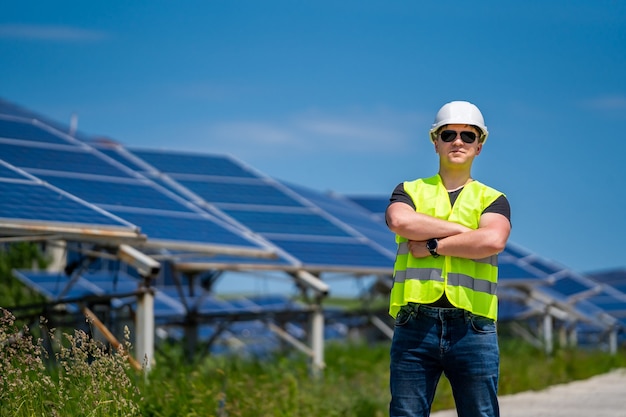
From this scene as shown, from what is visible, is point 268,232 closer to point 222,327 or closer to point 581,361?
point 222,327

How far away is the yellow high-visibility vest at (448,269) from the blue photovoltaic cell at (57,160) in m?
7.32

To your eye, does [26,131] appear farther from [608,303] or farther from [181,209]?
[608,303]

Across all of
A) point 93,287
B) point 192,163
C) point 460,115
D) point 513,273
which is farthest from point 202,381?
point 513,273

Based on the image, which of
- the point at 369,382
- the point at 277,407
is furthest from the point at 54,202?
the point at 369,382

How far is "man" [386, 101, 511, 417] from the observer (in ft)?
18.2

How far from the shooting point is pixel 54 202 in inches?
426

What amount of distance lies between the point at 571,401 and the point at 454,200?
7990 mm

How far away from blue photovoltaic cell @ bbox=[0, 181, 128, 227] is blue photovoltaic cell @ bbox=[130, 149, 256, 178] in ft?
20.1

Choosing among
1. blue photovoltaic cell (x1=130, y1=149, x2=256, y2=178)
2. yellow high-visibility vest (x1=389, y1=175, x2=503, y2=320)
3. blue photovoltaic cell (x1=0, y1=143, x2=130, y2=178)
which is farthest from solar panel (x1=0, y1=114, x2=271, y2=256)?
yellow high-visibility vest (x1=389, y1=175, x2=503, y2=320)

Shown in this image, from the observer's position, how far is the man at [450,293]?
555 cm

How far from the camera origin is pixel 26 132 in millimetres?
14516

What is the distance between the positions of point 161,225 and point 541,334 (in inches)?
540

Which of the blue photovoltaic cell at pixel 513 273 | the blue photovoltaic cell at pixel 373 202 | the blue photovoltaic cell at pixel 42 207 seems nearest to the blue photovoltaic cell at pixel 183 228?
the blue photovoltaic cell at pixel 42 207

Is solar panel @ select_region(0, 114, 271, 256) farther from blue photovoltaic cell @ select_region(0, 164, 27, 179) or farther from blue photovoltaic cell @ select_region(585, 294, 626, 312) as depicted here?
blue photovoltaic cell @ select_region(585, 294, 626, 312)
